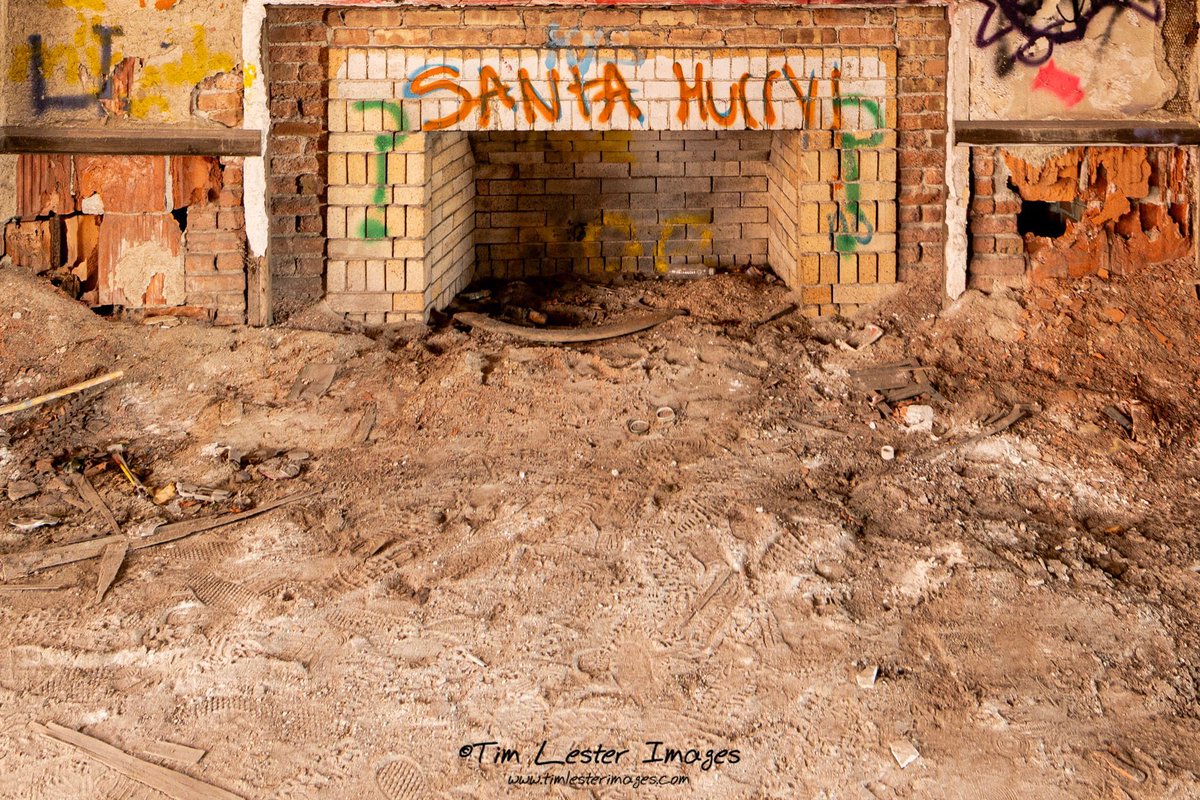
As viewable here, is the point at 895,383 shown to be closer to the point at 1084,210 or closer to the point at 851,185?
the point at 851,185

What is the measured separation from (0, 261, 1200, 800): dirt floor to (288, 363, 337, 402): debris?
0.06 metres

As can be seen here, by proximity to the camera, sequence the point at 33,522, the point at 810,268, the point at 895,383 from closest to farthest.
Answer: the point at 33,522, the point at 895,383, the point at 810,268

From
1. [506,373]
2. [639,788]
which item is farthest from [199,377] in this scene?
[639,788]

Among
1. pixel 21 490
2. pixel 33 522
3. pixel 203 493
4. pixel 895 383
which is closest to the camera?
pixel 33 522

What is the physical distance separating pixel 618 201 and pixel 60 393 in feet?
11.3

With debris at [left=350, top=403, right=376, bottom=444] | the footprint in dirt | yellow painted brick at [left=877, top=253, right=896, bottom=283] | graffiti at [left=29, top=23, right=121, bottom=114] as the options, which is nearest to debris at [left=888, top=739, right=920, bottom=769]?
the footprint in dirt

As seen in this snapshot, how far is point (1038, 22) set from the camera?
6.21m

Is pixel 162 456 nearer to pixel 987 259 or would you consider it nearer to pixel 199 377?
pixel 199 377

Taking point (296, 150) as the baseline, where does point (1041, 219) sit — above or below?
below

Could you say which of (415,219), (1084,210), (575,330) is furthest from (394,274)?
(1084,210)

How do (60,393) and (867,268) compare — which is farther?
(867,268)

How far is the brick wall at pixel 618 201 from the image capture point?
7473 millimetres

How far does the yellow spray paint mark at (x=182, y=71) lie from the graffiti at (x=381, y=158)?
0.74m

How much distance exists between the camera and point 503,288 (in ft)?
24.0
